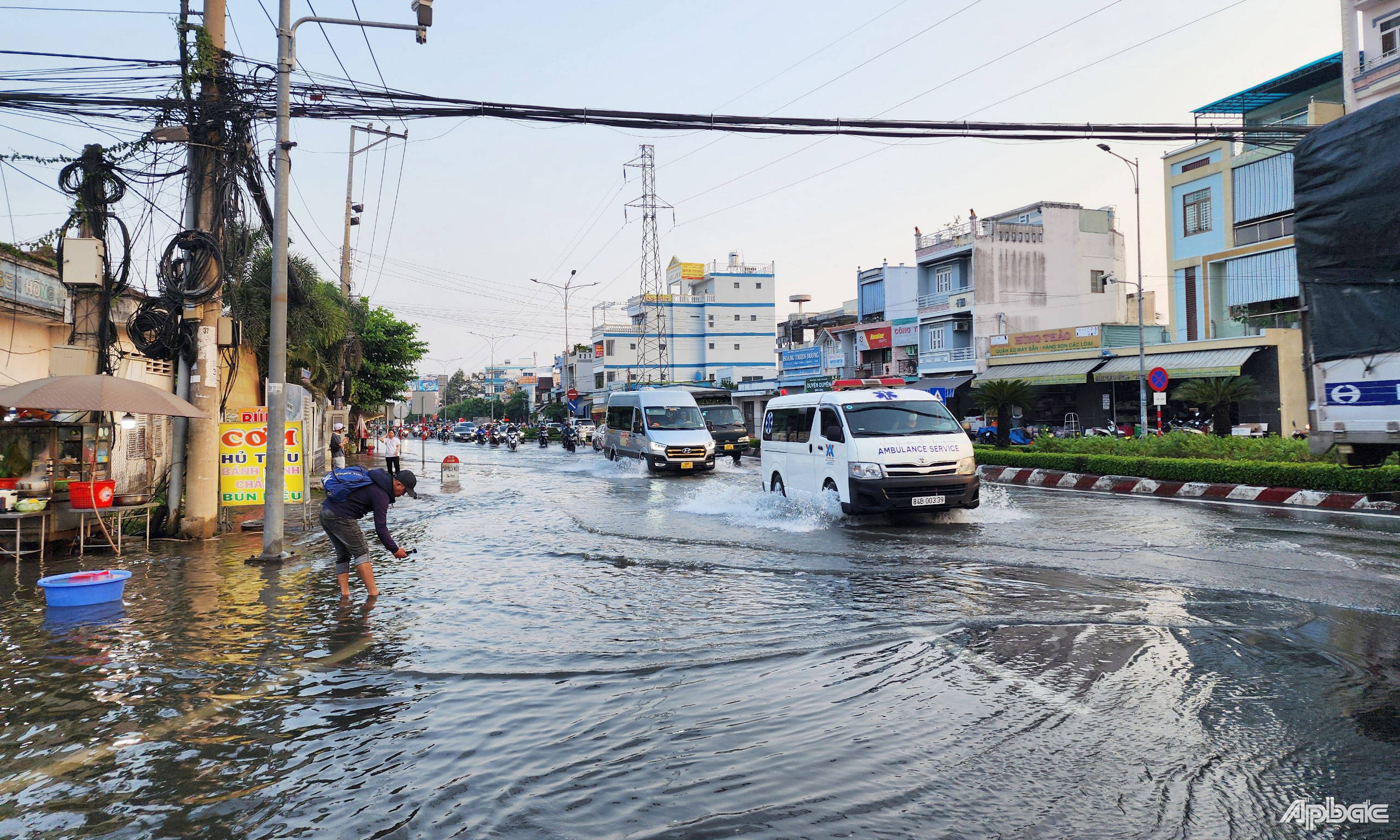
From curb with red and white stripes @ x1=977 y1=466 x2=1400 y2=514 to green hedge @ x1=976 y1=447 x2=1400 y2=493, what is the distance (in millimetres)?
148

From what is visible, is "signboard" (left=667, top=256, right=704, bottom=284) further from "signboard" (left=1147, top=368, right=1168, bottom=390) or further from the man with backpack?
the man with backpack

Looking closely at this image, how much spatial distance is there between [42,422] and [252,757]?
11.0 m


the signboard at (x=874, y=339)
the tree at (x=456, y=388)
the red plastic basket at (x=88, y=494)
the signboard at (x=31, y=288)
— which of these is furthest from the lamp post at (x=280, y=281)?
the tree at (x=456, y=388)

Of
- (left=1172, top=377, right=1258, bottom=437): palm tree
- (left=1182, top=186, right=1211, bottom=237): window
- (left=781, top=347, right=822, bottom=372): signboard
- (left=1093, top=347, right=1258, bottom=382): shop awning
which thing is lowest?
(left=1172, top=377, right=1258, bottom=437): palm tree

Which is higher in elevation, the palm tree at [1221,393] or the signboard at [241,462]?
the palm tree at [1221,393]

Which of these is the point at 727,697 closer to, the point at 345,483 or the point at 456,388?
the point at 345,483

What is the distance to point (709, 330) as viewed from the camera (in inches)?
3182

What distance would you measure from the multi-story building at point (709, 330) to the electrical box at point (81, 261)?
65559mm

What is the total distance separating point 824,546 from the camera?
11.5m

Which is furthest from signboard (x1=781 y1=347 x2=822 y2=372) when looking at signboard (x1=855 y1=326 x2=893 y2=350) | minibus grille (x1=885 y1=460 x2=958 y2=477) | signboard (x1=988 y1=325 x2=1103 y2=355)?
minibus grille (x1=885 y1=460 x2=958 y2=477)

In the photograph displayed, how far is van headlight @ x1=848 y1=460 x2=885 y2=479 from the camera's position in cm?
1269

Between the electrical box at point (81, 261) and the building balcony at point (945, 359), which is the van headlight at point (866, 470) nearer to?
the electrical box at point (81, 261)

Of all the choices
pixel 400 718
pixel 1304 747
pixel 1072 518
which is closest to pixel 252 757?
pixel 400 718

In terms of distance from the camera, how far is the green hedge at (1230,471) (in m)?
15.1
